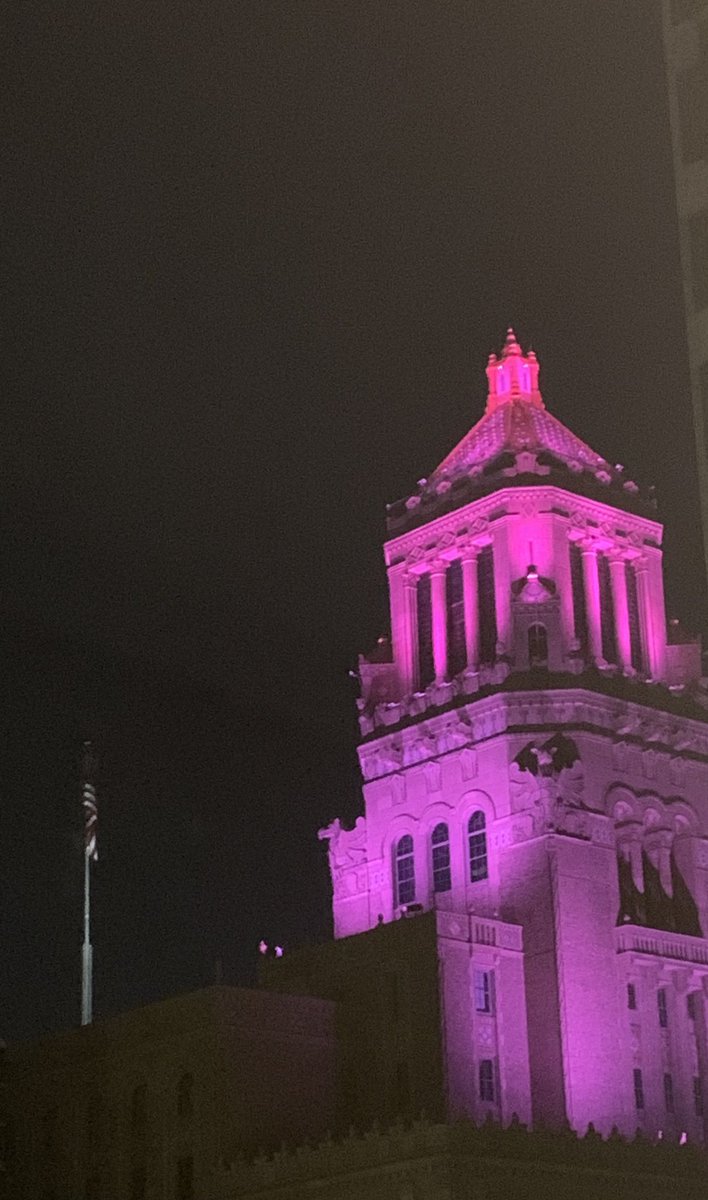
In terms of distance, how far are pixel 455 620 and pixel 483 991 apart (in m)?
17.5

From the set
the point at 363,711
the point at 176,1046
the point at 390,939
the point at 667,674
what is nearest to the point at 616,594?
the point at 667,674

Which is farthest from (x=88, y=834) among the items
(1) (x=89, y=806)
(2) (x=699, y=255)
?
(2) (x=699, y=255)

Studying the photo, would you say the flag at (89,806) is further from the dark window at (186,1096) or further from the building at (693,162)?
the building at (693,162)

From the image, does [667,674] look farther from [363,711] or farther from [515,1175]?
[515,1175]

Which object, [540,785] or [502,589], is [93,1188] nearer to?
[540,785]

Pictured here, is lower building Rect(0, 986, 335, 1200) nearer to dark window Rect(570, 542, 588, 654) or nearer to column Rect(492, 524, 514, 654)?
column Rect(492, 524, 514, 654)

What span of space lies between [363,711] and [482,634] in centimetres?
694

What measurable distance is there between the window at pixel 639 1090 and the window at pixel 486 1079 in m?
6.06

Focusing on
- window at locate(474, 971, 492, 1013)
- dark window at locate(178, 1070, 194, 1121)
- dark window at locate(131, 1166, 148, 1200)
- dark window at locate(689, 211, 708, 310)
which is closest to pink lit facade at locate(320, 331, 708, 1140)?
window at locate(474, 971, 492, 1013)

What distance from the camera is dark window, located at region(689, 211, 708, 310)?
57375 millimetres

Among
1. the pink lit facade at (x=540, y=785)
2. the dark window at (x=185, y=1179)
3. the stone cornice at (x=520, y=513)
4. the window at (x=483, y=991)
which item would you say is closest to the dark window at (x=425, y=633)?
the pink lit facade at (x=540, y=785)

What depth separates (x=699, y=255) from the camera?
57969 millimetres

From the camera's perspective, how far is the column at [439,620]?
103750 mm

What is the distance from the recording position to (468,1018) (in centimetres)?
9244
